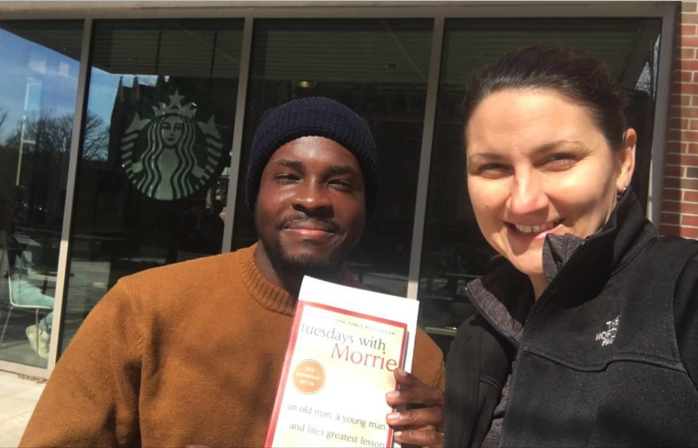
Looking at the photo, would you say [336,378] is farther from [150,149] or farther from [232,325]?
[150,149]

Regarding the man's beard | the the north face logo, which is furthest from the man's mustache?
the the north face logo

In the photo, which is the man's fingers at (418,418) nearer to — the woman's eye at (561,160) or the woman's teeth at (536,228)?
the woman's teeth at (536,228)

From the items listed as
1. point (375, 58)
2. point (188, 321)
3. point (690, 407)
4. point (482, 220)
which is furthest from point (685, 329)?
point (375, 58)

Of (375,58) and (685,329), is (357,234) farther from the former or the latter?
(375,58)

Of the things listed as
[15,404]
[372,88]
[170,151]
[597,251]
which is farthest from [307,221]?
[15,404]

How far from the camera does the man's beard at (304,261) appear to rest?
146 cm

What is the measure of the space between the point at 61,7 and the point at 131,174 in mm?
1576

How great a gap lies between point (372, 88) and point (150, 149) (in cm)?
215

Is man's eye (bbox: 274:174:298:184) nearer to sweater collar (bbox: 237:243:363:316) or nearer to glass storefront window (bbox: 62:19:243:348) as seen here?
sweater collar (bbox: 237:243:363:316)

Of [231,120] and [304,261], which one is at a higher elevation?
[231,120]

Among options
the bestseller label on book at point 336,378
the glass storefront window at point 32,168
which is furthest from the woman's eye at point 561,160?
the glass storefront window at point 32,168

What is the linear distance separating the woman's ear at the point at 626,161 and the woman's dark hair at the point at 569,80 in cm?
2

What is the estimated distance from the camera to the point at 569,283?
124cm

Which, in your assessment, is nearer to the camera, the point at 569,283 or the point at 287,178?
the point at 569,283
